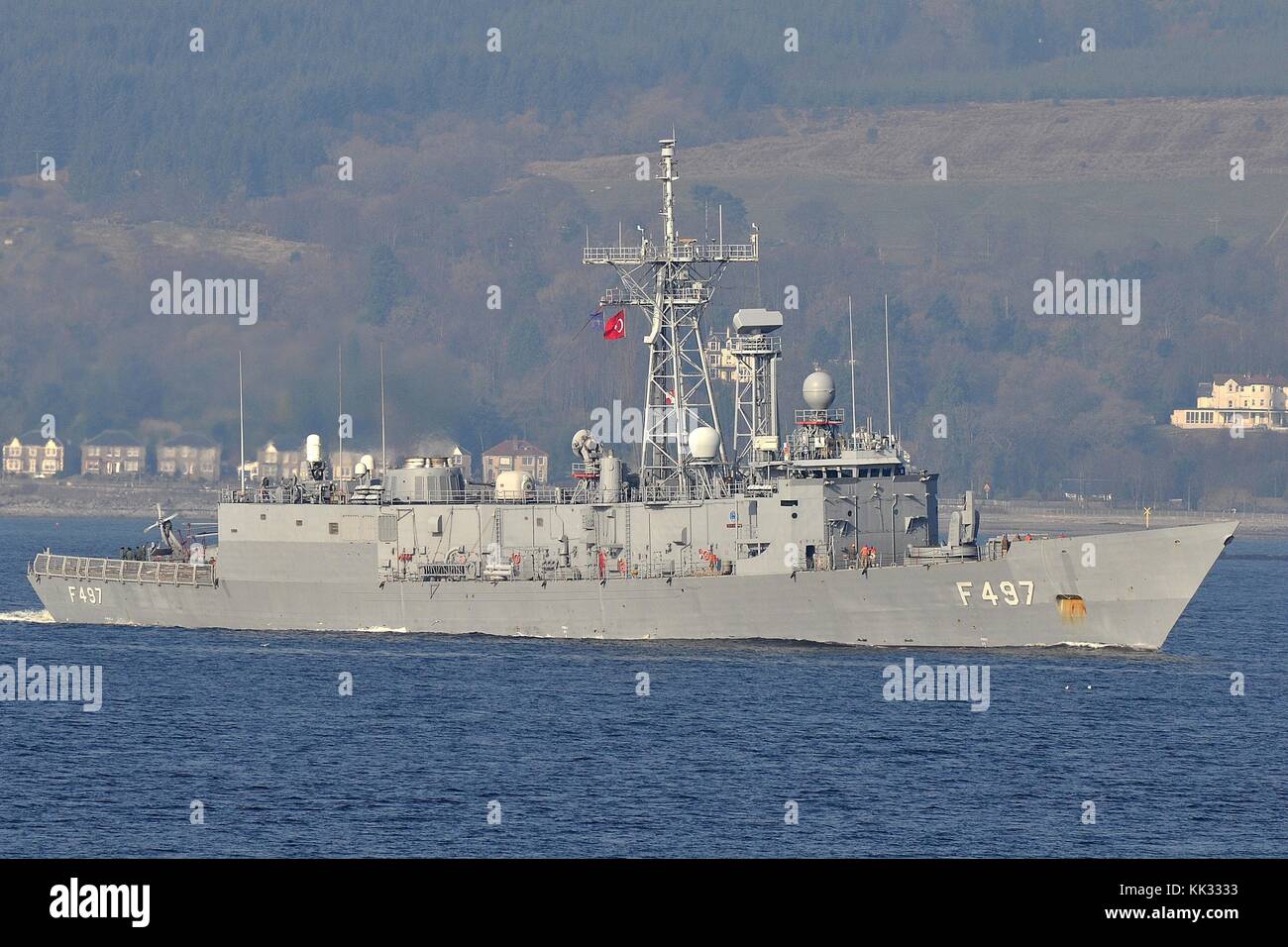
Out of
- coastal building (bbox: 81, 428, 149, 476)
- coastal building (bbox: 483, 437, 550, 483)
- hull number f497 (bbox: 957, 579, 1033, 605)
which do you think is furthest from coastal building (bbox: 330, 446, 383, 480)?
hull number f497 (bbox: 957, 579, 1033, 605)

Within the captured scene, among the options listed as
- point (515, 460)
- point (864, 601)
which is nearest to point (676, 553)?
point (864, 601)

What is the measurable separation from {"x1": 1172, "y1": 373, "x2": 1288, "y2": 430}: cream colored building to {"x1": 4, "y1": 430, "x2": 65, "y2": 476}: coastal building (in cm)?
8835

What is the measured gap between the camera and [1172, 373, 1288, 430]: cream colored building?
527 ft

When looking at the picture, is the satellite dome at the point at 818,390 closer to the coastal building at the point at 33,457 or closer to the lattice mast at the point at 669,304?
the lattice mast at the point at 669,304

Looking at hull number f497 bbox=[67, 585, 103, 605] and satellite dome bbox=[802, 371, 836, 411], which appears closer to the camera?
satellite dome bbox=[802, 371, 836, 411]

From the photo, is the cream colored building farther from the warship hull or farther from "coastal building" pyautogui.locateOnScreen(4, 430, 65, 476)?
the warship hull

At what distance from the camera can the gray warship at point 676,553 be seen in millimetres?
46625

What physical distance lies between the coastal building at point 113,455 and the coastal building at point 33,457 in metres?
3.78

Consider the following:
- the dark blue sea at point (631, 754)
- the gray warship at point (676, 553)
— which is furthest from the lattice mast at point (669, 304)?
the dark blue sea at point (631, 754)

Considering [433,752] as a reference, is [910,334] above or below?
above

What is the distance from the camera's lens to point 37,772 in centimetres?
3553

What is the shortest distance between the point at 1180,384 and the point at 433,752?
145m
